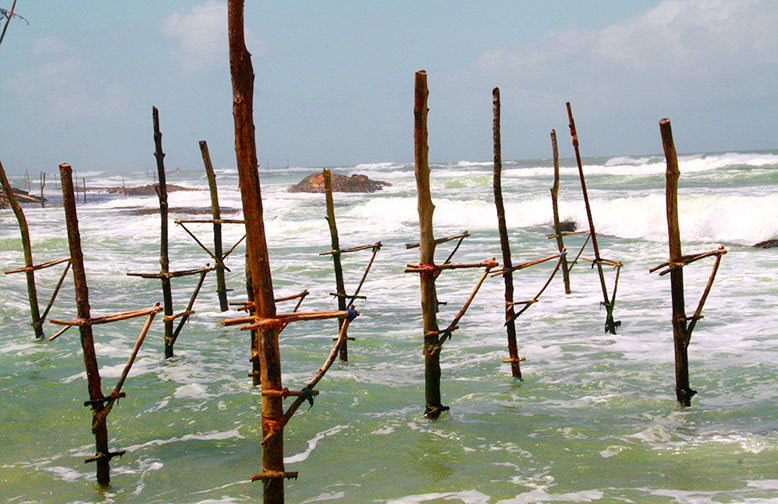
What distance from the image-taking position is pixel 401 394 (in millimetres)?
6590

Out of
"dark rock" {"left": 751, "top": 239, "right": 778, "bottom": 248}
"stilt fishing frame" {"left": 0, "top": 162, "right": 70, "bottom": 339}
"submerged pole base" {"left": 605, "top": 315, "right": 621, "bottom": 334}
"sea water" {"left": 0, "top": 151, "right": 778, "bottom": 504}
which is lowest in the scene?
"sea water" {"left": 0, "top": 151, "right": 778, "bottom": 504}

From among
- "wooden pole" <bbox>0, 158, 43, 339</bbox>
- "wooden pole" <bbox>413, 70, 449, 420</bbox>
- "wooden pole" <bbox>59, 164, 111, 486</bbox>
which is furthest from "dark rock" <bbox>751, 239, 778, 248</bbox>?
"wooden pole" <bbox>59, 164, 111, 486</bbox>

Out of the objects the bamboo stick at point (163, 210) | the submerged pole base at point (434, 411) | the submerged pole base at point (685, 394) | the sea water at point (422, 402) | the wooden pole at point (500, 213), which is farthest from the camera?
the bamboo stick at point (163, 210)

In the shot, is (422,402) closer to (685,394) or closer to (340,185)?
(685,394)

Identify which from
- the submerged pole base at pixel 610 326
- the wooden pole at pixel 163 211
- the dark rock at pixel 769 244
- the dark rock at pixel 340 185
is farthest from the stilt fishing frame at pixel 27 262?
the dark rock at pixel 340 185

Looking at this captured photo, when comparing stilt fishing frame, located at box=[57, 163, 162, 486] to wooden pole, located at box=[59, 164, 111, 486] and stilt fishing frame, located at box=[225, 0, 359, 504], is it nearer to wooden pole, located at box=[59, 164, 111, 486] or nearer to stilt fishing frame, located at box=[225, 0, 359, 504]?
wooden pole, located at box=[59, 164, 111, 486]

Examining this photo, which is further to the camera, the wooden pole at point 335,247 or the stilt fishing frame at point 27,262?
the stilt fishing frame at point 27,262

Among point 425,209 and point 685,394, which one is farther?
point 685,394

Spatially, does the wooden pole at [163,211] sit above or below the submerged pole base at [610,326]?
above

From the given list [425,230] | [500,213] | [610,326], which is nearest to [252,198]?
[425,230]

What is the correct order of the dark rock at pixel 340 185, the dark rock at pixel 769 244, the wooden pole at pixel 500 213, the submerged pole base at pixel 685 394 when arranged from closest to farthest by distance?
the submerged pole base at pixel 685 394 < the wooden pole at pixel 500 213 < the dark rock at pixel 769 244 < the dark rock at pixel 340 185

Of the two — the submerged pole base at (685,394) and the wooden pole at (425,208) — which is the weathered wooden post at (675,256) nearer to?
the submerged pole base at (685,394)

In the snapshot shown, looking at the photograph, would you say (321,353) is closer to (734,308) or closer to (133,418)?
(133,418)

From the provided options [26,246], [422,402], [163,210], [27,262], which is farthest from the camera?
[27,262]
